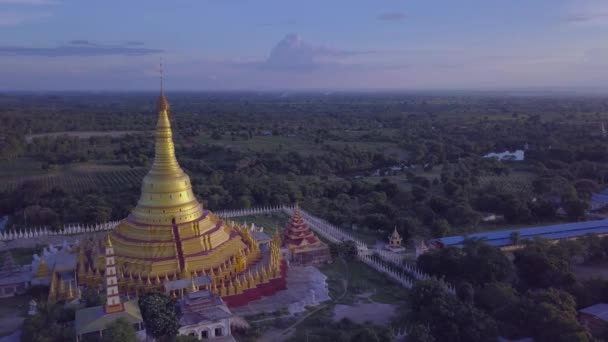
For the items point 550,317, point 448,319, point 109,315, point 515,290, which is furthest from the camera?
point 515,290

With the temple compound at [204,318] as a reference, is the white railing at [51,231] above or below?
below

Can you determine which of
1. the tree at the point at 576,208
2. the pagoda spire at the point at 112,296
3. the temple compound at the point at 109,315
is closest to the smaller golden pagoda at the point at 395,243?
the tree at the point at 576,208

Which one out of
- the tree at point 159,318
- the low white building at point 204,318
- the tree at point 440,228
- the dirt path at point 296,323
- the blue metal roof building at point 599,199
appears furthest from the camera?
the blue metal roof building at point 599,199

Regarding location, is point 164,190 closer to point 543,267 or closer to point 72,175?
point 543,267

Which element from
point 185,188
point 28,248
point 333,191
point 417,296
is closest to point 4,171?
point 28,248

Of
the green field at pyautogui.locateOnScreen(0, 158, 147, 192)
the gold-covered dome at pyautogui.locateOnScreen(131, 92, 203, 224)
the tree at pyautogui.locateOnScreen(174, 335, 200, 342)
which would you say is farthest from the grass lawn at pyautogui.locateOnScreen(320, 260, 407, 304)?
the green field at pyautogui.locateOnScreen(0, 158, 147, 192)

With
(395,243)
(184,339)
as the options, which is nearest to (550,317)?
(184,339)

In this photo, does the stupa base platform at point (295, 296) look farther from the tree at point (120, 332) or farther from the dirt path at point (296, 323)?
the tree at point (120, 332)

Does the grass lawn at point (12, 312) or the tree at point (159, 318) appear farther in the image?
the grass lawn at point (12, 312)
